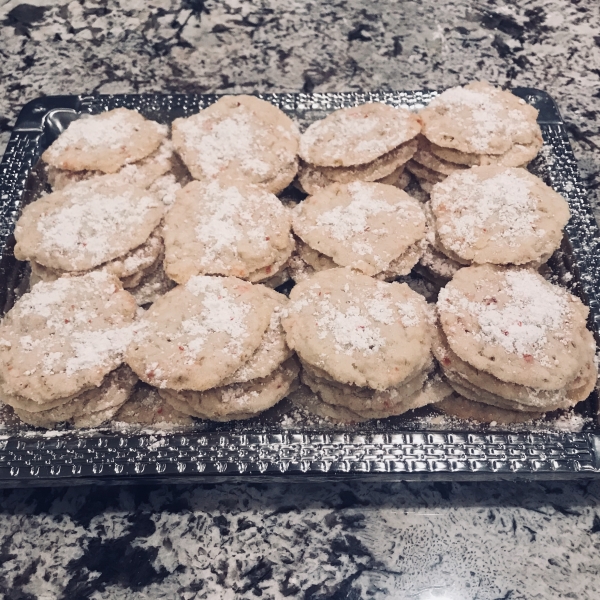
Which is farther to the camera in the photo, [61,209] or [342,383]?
[61,209]

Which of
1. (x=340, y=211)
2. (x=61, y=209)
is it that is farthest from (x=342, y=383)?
(x=61, y=209)

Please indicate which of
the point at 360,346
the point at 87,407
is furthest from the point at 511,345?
the point at 87,407

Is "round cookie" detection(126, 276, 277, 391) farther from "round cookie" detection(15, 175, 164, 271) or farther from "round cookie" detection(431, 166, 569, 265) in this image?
"round cookie" detection(431, 166, 569, 265)

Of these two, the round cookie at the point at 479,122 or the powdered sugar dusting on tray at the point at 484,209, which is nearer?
the powdered sugar dusting on tray at the point at 484,209

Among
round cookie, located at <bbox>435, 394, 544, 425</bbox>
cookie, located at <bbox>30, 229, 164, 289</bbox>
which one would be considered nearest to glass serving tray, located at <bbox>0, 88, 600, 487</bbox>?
round cookie, located at <bbox>435, 394, 544, 425</bbox>

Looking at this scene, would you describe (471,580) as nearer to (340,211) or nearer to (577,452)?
(577,452)

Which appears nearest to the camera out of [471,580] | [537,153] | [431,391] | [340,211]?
[471,580]

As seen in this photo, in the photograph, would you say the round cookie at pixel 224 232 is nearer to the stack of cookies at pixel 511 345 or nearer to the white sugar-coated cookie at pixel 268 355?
the white sugar-coated cookie at pixel 268 355

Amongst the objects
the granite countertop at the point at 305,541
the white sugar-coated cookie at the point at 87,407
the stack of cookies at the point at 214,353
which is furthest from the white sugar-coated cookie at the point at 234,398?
the granite countertop at the point at 305,541
